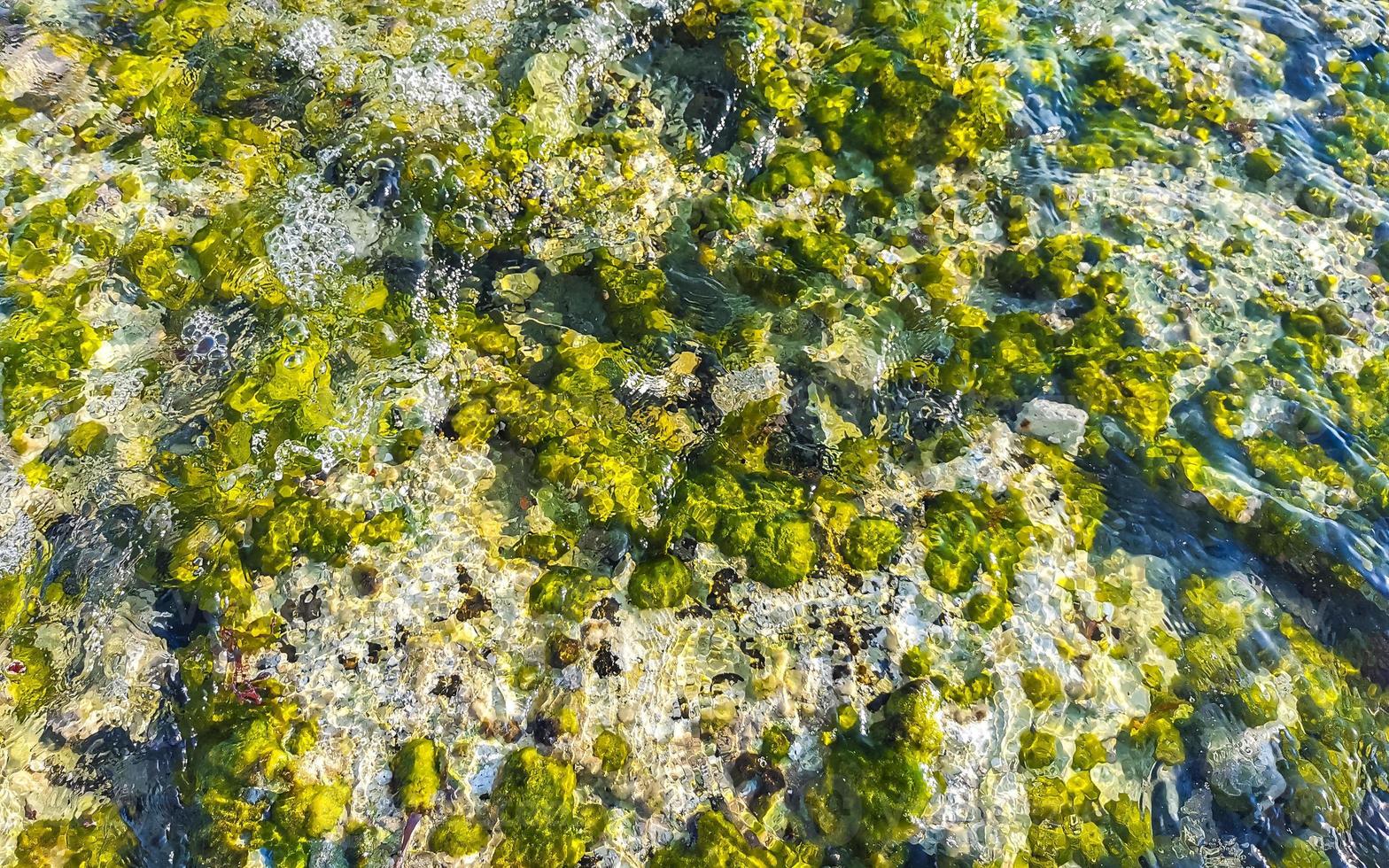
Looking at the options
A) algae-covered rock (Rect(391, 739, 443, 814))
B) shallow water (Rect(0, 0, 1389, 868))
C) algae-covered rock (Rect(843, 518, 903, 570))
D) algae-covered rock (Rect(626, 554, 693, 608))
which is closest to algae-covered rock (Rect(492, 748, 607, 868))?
shallow water (Rect(0, 0, 1389, 868))

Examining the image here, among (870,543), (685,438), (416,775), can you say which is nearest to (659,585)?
(685,438)

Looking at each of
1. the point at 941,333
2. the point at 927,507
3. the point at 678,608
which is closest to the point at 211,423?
the point at 678,608

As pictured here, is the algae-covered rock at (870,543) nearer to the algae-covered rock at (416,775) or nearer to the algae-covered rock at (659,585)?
the algae-covered rock at (659,585)

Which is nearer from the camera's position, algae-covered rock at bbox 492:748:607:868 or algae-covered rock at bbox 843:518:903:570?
algae-covered rock at bbox 492:748:607:868

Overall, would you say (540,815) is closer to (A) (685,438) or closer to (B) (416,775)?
(B) (416,775)

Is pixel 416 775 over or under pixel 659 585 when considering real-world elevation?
under

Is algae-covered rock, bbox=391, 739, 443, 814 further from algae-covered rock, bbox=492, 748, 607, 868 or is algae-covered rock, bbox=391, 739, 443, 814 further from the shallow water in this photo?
algae-covered rock, bbox=492, 748, 607, 868

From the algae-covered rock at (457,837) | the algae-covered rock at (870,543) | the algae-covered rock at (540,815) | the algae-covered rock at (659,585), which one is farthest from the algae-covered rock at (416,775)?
the algae-covered rock at (870,543)

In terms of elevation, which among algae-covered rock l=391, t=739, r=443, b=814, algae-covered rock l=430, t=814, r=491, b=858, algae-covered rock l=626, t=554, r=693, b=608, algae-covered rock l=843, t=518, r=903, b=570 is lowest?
algae-covered rock l=430, t=814, r=491, b=858
